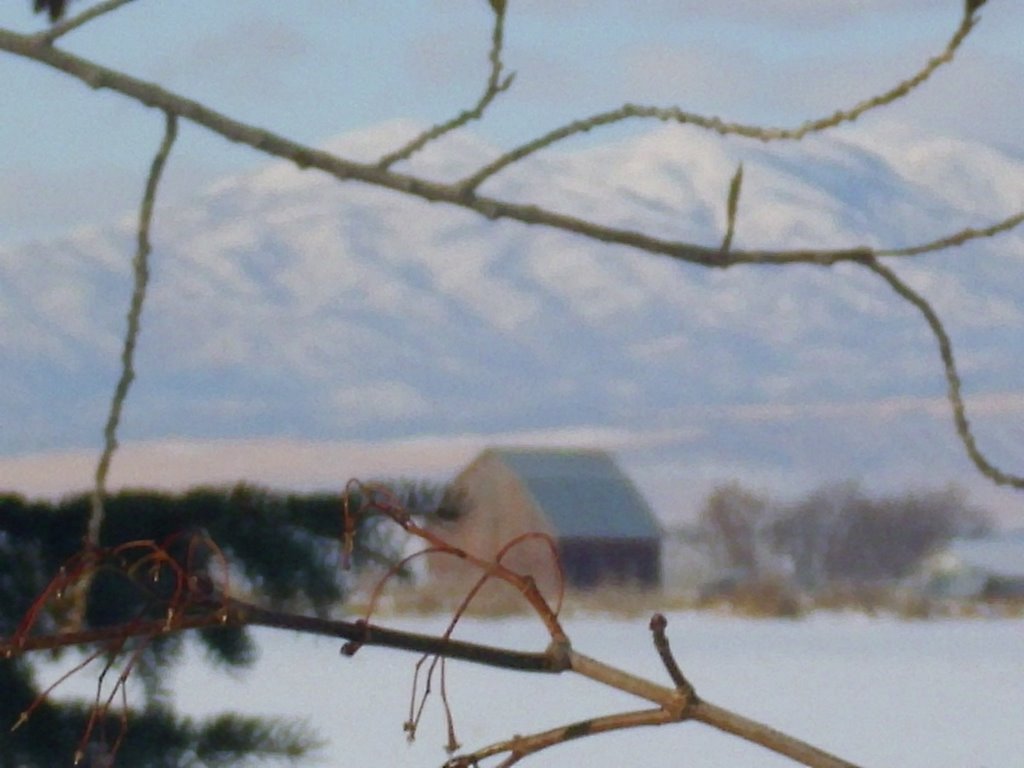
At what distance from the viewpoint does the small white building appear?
9.48ft

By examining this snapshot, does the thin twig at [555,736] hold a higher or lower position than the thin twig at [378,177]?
lower

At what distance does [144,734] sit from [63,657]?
0.35 ft

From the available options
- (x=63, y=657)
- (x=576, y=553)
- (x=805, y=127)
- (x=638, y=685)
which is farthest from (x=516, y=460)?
(x=638, y=685)

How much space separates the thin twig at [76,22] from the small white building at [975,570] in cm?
211

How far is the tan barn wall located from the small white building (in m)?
0.70

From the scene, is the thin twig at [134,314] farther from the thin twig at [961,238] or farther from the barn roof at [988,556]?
the barn roof at [988,556]

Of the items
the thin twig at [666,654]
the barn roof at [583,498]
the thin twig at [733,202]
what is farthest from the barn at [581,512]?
the thin twig at [666,654]

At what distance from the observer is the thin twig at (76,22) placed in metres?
0.77

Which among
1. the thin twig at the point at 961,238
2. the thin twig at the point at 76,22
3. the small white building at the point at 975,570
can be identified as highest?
the thin twig at the point at 76,22

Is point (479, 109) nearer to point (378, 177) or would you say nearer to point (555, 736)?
point (378, 177)

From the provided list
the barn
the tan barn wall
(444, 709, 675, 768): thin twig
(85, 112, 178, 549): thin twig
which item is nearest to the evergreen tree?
the tan barn wall

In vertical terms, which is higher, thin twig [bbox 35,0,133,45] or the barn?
thin twig [bbox 35,0,133,45]

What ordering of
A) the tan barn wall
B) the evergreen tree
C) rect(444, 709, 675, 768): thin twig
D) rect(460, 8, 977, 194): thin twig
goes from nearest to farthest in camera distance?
1. rect(444, 709, 675, 768): thin twig
2. rect(460, 8, 977, 194): thin twig
3. the tan barn wall
4. the evergreen tree

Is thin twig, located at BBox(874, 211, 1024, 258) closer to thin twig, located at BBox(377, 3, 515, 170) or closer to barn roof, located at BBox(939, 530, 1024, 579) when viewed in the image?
thin twig, located at BBox(377, 3, 515, 170)
